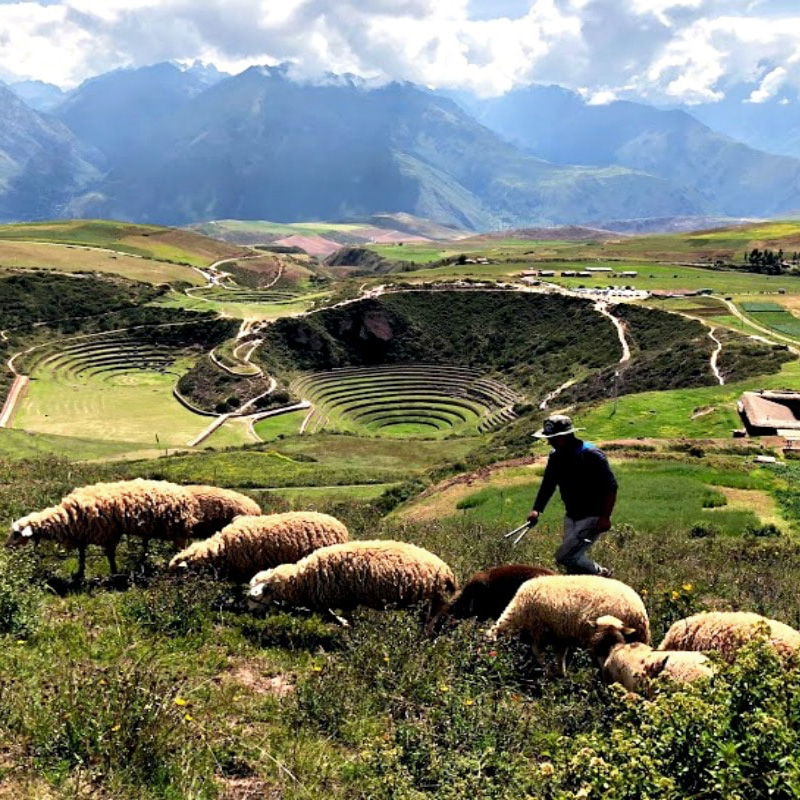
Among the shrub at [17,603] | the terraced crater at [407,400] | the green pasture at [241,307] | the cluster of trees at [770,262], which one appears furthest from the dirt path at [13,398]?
the cluster of trees at [770,262]

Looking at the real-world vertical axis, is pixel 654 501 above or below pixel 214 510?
below

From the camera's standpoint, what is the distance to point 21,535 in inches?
500

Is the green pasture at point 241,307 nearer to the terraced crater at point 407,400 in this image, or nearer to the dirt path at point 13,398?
the terraced crater at point 407,400

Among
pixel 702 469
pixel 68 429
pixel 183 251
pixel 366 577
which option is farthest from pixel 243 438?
pixel 183 251

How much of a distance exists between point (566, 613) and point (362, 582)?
325cm

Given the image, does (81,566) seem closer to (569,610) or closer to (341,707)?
(341,707)

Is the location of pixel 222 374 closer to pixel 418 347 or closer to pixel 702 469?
pixel 418 347

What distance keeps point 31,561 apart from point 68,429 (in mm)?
64300

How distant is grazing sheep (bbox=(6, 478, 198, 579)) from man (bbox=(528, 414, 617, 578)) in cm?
747

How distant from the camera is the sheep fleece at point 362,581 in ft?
35.0

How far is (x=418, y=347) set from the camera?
101 meters

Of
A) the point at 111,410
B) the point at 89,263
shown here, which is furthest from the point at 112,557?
the point at 89,263

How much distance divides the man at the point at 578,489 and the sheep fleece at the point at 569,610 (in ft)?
4.41

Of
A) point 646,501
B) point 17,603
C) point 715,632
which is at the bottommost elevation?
point 646,501
